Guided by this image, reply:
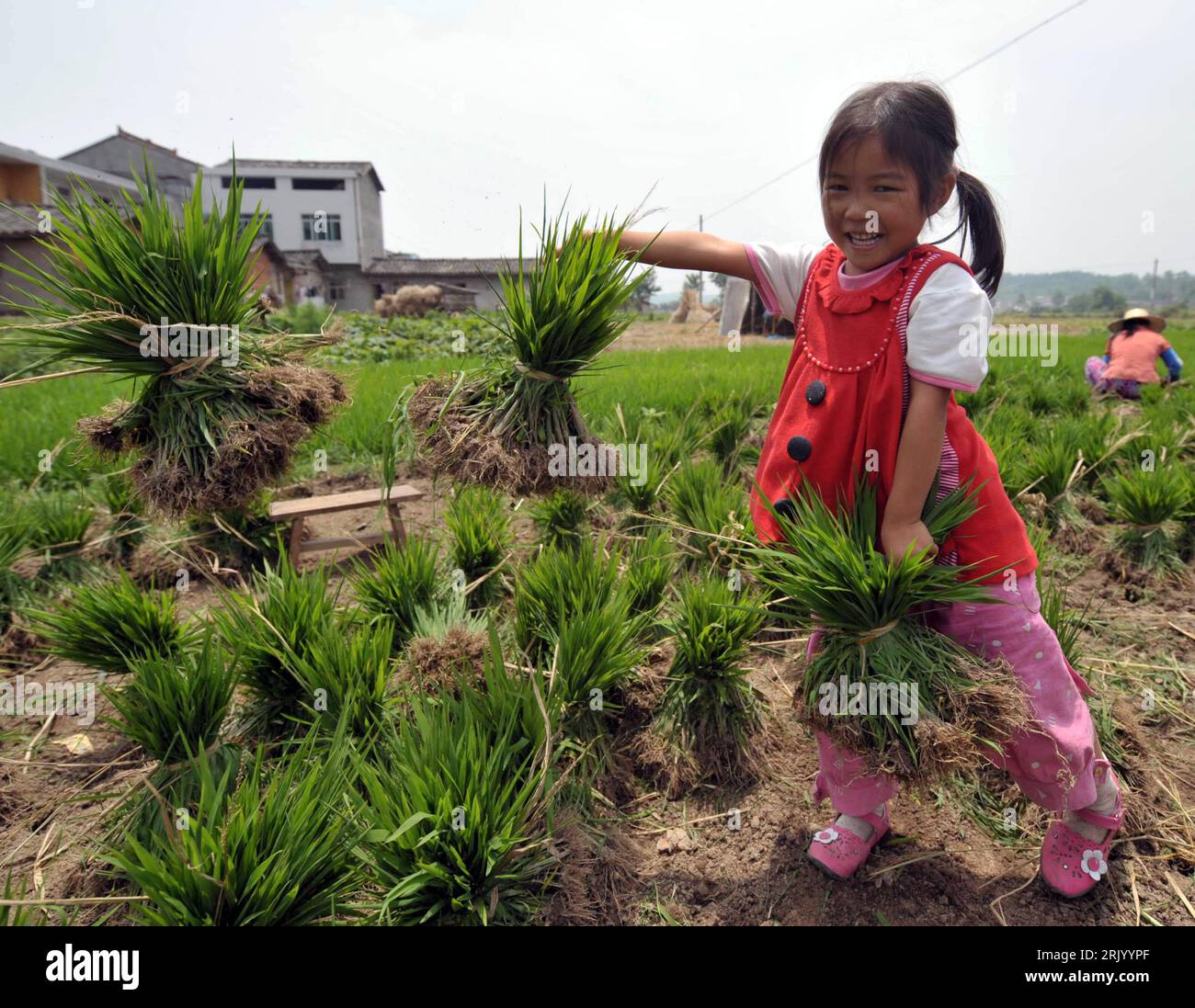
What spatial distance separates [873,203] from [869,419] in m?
0.48

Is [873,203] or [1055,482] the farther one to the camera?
[1055,482]

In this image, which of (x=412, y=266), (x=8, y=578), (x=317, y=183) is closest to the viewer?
(x=8, y=578)

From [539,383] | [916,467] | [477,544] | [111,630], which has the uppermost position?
[539,383]

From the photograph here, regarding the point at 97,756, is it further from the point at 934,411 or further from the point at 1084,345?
the point at 1084,345

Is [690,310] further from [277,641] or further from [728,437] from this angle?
[277,641]

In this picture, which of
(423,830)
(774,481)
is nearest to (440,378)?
(774,481)

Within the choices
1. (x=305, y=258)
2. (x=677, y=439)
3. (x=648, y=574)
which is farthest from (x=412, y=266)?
(x=648, y=574)

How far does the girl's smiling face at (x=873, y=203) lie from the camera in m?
1.54

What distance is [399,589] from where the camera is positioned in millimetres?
2826

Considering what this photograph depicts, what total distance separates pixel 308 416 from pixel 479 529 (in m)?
1.08

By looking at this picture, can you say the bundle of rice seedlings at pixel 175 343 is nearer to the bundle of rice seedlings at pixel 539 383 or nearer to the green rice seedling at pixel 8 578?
the bundle of rice seedlings at pixel 539 383

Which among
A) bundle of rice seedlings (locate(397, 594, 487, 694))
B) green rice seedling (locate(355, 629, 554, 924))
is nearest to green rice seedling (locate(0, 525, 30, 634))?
bundle of rice seedlings (locate(397, 594, 487, 694))

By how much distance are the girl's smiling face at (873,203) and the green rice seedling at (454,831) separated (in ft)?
4.86

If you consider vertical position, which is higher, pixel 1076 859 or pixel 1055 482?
pixel 1055 482
